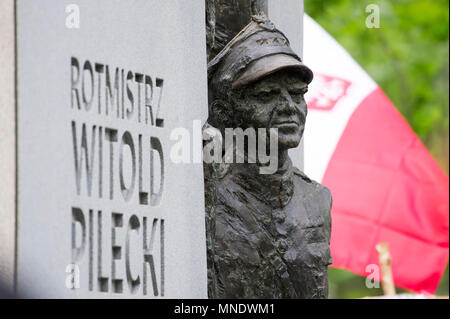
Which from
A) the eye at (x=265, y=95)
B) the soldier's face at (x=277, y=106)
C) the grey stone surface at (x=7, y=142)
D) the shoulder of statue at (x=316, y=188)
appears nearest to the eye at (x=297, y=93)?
the soldier's face at (x=277, y=106)

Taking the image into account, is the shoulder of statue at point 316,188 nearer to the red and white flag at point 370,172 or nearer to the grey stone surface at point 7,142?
the grey stone surface at point 7,142

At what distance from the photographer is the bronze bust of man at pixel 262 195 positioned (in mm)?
7617

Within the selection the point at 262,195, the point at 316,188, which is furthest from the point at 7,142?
the point at 316,188

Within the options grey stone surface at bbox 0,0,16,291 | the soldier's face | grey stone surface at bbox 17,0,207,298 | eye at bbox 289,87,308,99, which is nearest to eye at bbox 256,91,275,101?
the soldier's face

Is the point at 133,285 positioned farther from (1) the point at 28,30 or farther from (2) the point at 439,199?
(2) the point at 439,199

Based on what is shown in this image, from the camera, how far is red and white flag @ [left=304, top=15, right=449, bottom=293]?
13922 mm

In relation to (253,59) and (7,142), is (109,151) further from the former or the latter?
A: (253,59)

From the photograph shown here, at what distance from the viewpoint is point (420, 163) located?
14516 millimetres

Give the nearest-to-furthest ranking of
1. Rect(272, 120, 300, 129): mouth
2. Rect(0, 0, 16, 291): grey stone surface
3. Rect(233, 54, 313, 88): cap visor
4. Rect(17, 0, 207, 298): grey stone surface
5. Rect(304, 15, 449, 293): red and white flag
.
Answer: Rect(0, 0, 16, 291): grey stone surface
Rect(17, 0, 207, 298): grey stone surface
Rect(233, 54, 313, 88): cap visor
Rect(272, 120, 300, 129): mouth
Rect(304, 15, 449, 293): red and white flag

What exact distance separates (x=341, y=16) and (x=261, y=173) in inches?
524

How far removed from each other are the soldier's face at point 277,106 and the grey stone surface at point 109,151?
2.36 ft

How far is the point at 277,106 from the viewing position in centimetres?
763

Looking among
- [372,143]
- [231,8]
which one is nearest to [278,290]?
[231,8]

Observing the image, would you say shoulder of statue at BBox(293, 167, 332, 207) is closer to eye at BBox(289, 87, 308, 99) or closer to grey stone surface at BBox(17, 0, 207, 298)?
eye at BBox(289, 87, 308, 99)
